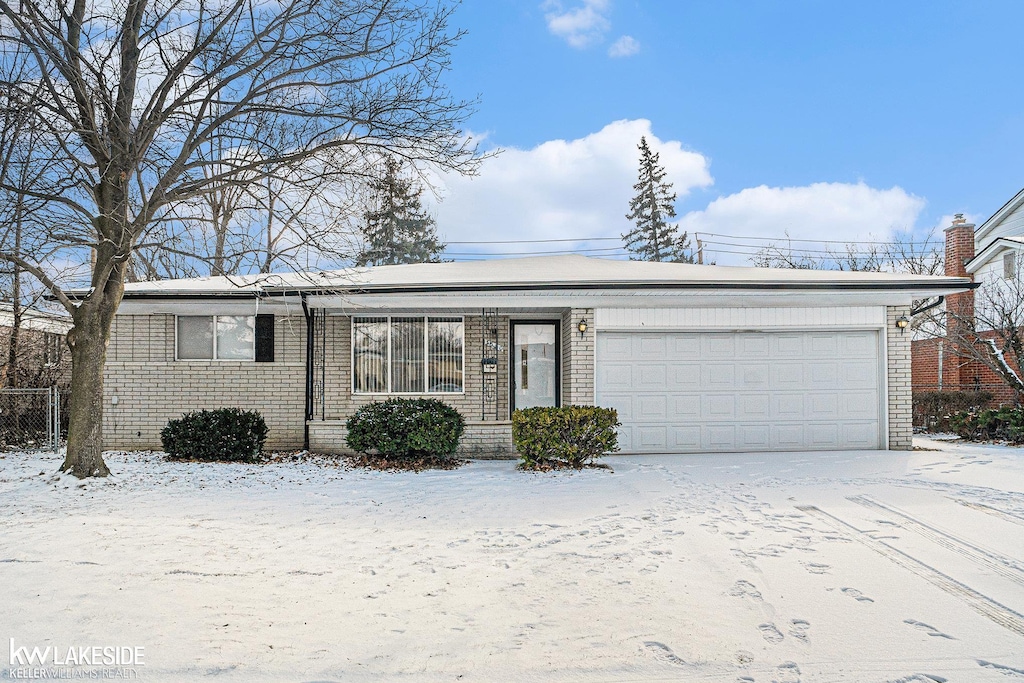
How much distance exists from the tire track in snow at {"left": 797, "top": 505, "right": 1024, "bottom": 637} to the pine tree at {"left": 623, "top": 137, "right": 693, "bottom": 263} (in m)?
31.2

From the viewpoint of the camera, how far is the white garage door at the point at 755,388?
11.5 meters

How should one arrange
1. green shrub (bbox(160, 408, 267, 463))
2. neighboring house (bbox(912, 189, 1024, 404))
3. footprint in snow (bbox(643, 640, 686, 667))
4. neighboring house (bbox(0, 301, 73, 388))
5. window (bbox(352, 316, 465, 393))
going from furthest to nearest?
neighboring house (bbox(912, 189, 1024, 404)) → neighboring house (bbox(0, 301, 73, 388)) → window (bbox(352, 316, 465, 393)) → green shrub (bbox(160, 408, 267, 463)) → footprint in snow (bbox(643, 640, 686, 667))

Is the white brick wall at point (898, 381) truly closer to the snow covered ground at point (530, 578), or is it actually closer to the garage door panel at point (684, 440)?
the snow covered ground at point (530, 578)

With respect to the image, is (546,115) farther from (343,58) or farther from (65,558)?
(65,558)

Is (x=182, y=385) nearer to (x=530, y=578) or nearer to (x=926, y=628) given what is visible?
(x=530, y=578)

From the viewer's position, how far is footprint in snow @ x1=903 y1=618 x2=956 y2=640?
390cm

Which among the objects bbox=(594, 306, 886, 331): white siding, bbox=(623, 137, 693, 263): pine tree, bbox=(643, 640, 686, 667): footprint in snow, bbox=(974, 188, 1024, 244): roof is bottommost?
bbox=(643, 640, 686, 667): footprint in snow

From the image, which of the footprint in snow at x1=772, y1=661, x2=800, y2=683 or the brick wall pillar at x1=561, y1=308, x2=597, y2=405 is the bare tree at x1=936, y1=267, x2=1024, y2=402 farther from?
the footprint in snow at x1=772, y1=661, x2=800, y2=683

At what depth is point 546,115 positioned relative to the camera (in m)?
17.2

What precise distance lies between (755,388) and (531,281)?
4313 millimetres

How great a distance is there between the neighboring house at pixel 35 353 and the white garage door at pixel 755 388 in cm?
1198

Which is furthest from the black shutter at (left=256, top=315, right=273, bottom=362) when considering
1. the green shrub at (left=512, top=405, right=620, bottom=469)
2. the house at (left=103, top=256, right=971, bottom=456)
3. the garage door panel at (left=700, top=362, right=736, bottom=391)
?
the garage door panel at (left=700, top=362, right=736, bottom=391)

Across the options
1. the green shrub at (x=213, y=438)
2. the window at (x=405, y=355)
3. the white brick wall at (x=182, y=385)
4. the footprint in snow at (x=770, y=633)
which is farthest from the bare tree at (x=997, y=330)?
the green shrub at (x=213, y=438)

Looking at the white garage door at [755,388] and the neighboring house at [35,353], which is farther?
the neighboring house at [35,353]
